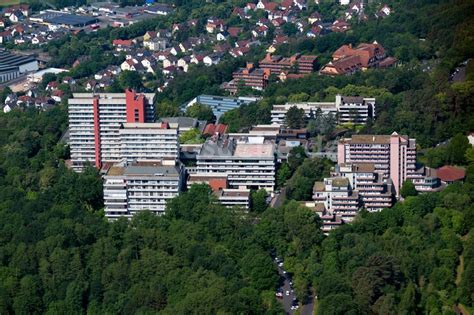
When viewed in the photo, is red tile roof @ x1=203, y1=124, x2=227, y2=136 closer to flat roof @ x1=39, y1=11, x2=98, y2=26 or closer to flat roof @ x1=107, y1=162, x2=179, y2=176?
flat roof @ x1=107, y1=162, x2=179, y2=176

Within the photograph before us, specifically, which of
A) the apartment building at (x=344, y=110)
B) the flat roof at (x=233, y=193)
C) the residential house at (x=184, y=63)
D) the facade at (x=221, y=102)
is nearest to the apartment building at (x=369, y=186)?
the flat roof at (x=233, y=193)

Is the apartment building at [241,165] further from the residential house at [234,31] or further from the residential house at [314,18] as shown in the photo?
the residential house at [314,18]

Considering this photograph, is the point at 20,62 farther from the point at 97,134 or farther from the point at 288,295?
the point at 288,295

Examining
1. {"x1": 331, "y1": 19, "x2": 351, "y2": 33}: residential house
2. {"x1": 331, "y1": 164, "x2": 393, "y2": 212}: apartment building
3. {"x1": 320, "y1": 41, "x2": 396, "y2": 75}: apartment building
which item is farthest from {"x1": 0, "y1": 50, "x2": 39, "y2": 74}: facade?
{"x1": 331, "y1": 164, "x2": 393, "y2": 212}: apartment building

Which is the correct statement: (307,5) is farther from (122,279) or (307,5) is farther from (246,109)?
(122,279)

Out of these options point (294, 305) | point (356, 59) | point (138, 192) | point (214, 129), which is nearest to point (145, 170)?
point (138, 192)

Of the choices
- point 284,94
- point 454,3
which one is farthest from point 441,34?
point 284,94
